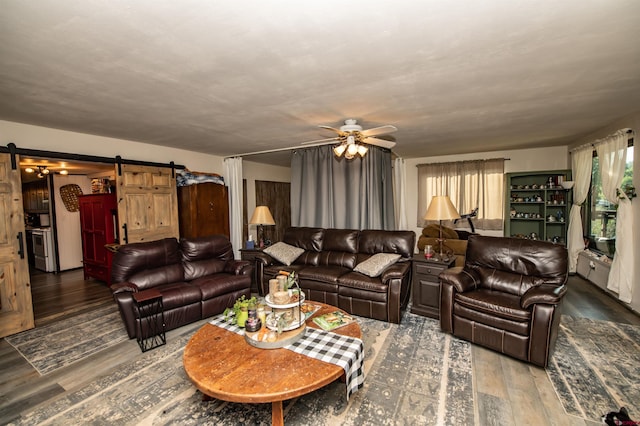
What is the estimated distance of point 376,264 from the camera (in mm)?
3525

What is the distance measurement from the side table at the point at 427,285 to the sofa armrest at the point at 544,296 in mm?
919

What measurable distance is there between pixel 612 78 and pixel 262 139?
12.9 ft

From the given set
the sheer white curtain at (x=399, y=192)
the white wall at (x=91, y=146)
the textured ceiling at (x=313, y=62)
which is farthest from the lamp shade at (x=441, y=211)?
the white wall at (x=91, y=146)

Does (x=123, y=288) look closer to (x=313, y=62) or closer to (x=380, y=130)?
(x=313, y=62)

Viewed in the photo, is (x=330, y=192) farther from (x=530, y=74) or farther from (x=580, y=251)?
(x=580, y=251)

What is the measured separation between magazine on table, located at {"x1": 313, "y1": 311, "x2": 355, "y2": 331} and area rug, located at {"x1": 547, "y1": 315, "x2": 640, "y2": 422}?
62.5 inches

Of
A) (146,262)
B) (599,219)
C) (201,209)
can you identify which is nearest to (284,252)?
(146,262)

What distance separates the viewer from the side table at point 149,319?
9.12ft

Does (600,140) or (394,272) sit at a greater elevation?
(600,140)

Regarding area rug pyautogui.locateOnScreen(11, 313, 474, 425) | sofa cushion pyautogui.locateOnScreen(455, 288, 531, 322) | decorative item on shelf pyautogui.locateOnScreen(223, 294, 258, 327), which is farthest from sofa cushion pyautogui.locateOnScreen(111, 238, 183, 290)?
sofa cushion pyautogui.locateOnScreen(455, 288, 531, 322)

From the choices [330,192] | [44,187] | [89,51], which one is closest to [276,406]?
[89,51]

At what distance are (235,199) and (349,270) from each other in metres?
3.11

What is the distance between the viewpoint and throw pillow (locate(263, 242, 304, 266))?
164 inches

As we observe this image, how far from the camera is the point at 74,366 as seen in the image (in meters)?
2.53
